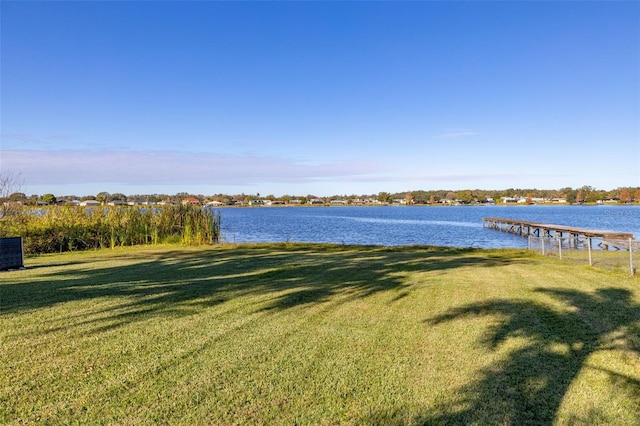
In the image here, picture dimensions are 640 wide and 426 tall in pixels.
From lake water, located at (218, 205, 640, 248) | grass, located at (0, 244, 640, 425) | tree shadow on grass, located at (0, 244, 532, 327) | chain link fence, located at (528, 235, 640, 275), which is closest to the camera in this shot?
grass, located at (0, 244, 640, 425)

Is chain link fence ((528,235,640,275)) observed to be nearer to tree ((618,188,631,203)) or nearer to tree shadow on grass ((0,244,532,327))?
tree shadow on grass ((0,244,532,327))

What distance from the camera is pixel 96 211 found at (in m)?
19.4

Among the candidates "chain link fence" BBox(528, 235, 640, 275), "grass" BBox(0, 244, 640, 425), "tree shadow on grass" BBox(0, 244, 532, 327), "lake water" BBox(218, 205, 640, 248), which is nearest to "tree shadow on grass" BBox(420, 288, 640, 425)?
"grass" BBox(0, 244, 640, 425)

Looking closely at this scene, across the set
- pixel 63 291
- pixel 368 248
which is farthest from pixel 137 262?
pixel 368 248

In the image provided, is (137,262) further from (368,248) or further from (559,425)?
(559,425)

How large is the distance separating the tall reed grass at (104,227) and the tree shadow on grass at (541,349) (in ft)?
47.6

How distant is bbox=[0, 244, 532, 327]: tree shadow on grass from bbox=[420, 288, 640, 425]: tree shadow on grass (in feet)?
6.54

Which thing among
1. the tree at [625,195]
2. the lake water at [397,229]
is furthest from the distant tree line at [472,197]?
the lake water at [397,229]

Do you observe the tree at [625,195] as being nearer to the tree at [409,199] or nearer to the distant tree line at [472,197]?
the distant tree line at [472,197]

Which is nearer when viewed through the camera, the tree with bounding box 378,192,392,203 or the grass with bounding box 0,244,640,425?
the grass with bounding box 0,244,640,425

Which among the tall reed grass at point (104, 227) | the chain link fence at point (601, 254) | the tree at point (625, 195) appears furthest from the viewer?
the tree at point (625, 195)

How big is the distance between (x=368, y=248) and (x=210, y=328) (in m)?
10.9

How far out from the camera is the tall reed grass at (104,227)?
16562 millimetres

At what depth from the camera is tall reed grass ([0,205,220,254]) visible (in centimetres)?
1656
